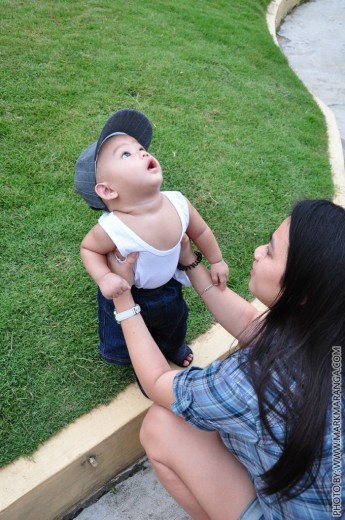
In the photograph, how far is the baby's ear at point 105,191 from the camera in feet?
5.27

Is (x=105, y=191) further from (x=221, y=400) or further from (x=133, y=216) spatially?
(x=221, y=400)

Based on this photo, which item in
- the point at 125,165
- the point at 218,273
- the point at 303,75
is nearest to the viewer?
the point at 125,165

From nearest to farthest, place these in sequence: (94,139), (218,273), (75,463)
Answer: (75,463) < (218,273) < (94,139)

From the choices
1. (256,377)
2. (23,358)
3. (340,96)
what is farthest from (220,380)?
(340,96)

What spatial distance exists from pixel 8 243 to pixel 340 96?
5400 mm

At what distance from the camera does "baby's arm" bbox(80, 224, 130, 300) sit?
5.24ft

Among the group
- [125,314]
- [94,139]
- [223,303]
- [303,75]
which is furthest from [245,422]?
[303,75]

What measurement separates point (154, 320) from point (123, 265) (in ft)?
1.04

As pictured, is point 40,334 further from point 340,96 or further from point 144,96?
point 340,96

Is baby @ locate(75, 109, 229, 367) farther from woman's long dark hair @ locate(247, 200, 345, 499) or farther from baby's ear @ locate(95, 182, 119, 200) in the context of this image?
woman's long dark hair @ locate(247, 200, 345, 499)

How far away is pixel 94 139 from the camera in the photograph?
3.20m

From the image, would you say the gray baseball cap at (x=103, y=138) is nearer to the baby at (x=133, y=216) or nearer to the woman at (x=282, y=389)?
the baby at (x=133, y=216)

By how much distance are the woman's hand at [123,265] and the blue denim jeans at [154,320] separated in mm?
132

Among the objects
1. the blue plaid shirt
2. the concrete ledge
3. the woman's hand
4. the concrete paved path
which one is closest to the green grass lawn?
the concrete ledge
